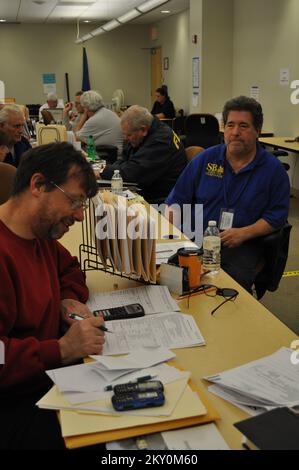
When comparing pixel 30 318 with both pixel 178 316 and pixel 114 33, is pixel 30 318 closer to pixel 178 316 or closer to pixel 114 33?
pixel 178 316

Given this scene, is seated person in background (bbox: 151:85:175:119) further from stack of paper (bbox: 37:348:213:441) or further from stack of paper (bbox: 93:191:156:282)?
stack of paper (bbox: 37:348:213:441)

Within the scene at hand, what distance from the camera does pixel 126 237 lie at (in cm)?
173

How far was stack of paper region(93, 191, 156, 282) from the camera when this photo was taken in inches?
67.9

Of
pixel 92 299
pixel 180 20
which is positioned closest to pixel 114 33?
pixel 180 20

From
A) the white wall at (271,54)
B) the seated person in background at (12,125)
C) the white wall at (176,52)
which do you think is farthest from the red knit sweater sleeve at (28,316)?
the white wall at (176,52)

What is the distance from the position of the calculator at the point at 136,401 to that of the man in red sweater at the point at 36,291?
0.73ft

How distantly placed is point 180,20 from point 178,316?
34.2ft

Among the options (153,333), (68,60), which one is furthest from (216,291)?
(68,60)

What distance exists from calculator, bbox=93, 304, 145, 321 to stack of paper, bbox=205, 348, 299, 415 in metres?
0.44

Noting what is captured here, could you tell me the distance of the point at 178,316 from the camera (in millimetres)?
1579

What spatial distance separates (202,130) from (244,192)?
3373 mm

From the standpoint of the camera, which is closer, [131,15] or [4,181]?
[4,181]

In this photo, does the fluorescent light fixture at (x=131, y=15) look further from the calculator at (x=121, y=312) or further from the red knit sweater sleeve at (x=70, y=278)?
the calculator at (x=121, y=312)

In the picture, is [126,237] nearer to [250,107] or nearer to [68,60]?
[250,107]
